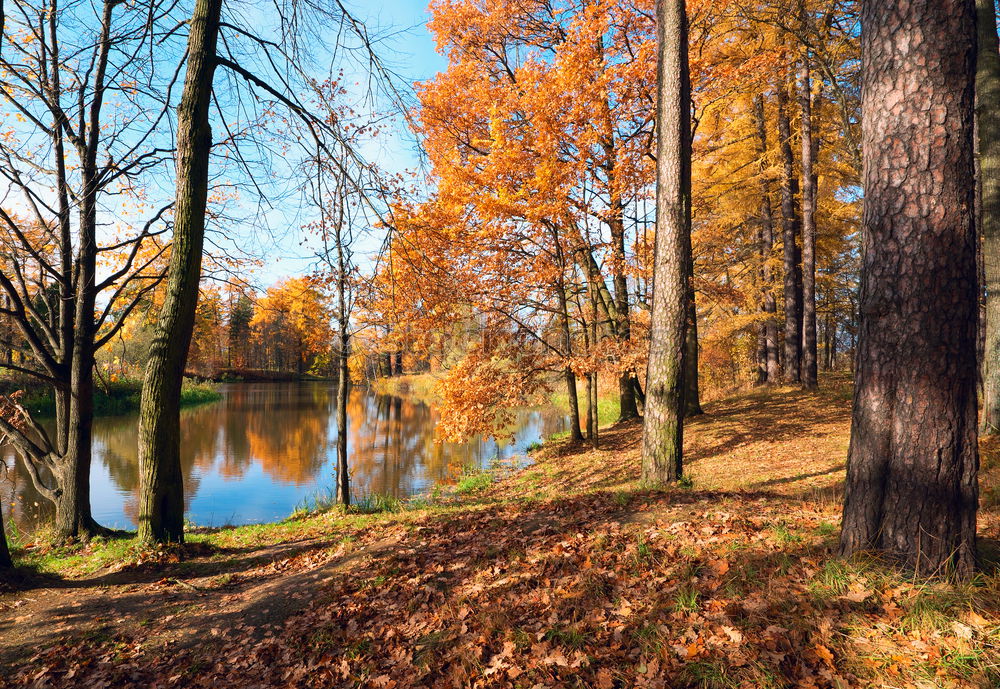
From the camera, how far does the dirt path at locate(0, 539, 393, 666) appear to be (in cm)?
418

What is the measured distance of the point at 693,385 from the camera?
1426 centimetres

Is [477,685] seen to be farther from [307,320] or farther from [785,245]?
[785,245]

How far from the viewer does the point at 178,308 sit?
6066 mm

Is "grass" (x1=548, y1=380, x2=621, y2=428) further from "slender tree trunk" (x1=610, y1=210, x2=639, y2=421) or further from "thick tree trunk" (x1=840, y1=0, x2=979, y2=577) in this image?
"thick tree trunk" (x1=840, y1=0, x2=979, y2=577)

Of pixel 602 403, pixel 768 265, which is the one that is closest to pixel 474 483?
pixel 602 403

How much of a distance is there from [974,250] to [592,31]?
36.7 feet

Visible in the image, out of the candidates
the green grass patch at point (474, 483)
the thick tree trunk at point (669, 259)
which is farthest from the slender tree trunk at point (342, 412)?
the thick tree trunk at point (669, 259)

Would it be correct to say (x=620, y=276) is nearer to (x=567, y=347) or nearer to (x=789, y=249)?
(x=567, y=347)

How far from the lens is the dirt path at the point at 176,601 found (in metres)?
4.18

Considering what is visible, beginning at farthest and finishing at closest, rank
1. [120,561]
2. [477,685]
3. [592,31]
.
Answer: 1. [592,31]
2. [120,561]
3. [477,685]

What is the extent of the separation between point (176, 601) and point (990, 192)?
12026 millimetres

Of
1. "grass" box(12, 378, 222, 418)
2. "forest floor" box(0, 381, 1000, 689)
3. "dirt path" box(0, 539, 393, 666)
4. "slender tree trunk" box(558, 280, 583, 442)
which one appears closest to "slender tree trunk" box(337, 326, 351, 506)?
"forest floor" box(0, 381, 1000, 689)

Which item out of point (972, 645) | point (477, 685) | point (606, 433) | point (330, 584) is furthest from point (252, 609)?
point (606, 433)

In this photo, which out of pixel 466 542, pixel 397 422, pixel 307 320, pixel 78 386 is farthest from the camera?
pixel 397 422
